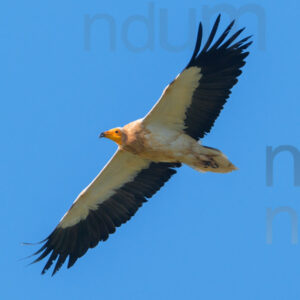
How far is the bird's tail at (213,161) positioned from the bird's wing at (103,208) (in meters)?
1.18

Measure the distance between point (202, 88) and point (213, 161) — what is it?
116 centimetres

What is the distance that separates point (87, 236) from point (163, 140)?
7.91 feet

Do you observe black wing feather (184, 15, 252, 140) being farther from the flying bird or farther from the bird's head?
the bird's head

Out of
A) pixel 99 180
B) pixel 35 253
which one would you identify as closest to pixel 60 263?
pixel 35 253

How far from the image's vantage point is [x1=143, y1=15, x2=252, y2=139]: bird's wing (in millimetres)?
14438

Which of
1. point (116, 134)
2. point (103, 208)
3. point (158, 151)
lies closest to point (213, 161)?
point (158, 151)

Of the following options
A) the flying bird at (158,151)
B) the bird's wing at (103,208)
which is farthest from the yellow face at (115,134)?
the bird's wing at (103,208)

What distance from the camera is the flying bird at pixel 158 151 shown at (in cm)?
1451

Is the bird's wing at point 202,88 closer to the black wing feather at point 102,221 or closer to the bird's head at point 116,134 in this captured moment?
the bird's head at point 116,134

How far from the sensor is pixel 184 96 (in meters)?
14.8

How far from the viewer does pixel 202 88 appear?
14.7 metres

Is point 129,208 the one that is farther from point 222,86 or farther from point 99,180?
point 222,86

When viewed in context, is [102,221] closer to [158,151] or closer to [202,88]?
[158,151]

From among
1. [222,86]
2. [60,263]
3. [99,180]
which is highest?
[222,86]
